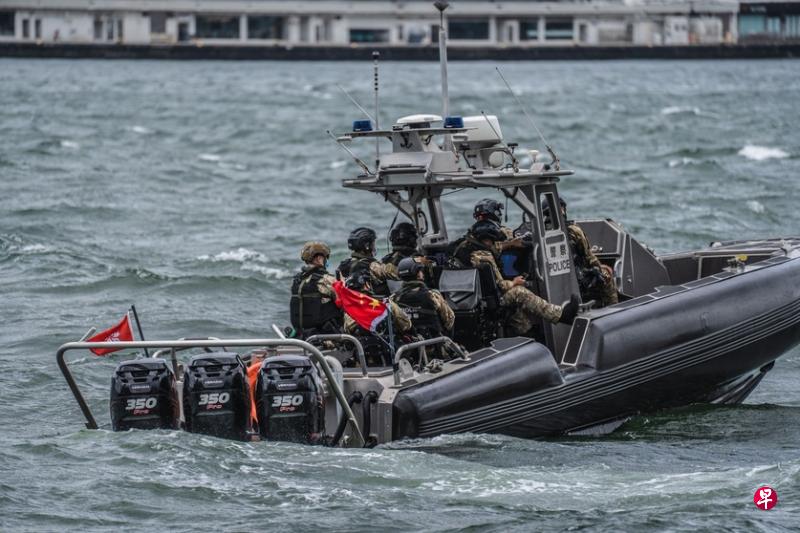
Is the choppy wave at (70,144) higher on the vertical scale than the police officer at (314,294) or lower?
lower

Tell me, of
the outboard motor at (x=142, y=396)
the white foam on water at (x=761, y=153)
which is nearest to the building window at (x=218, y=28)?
the white foam on water at (x=761, y=153)

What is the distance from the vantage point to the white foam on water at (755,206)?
29.3m

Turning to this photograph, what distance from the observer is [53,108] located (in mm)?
58031

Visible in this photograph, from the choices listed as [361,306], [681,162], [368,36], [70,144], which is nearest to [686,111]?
[681,162]

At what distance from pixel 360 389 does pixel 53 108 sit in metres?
47.9

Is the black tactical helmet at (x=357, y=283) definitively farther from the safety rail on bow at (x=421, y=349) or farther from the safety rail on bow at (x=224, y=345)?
the safety rail on bow at (x=224, y=345)

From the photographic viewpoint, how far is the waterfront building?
392 feet

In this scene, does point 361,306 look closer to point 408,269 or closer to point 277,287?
point 408,269

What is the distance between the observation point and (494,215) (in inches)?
527

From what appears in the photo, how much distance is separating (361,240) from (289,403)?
84.1 inches

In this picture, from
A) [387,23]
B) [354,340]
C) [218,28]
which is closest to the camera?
[354,340]

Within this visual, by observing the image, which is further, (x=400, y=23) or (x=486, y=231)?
(x=400, y=23)

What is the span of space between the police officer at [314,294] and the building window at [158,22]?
11100 cm

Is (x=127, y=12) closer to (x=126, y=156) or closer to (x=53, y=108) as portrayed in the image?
(x=53, y=108)
